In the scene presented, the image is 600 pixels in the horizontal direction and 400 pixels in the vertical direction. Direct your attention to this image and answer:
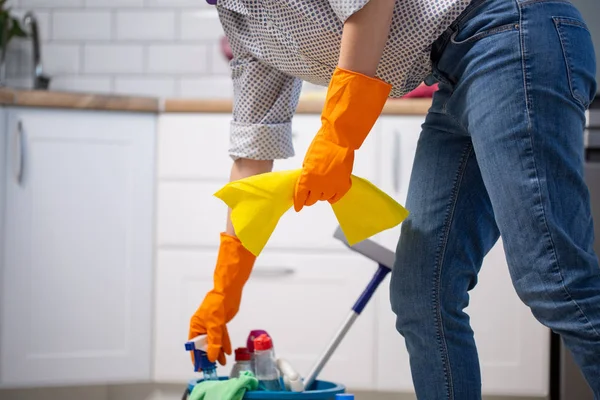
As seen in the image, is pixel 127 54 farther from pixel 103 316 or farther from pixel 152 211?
pixel 103 316

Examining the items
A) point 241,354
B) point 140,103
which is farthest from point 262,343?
point 140,103

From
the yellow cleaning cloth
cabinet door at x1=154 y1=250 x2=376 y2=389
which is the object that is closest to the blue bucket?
the yellow cleaning cloth

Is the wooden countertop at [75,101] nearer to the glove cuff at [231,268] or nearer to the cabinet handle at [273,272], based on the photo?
the cabinet handle at [273,272]

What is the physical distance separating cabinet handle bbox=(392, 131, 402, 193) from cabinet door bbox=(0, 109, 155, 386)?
0.66 metres

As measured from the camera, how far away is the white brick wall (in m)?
2.73

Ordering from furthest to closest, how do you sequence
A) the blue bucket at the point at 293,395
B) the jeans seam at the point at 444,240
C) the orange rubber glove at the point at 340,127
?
the blue bucket at the point at 293,395, the jeans seam at the point at 444,240, the orange rubber glove at the point at 340,127

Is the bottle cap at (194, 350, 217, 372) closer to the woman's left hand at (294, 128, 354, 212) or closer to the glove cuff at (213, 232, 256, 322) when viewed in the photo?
the glove cuff at (213, 232, 256, 322)

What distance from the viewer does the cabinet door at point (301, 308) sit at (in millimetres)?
2205

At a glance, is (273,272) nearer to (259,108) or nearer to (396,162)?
(396,162)

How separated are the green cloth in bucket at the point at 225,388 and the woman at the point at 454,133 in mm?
291

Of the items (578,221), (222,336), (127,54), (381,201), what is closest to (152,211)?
(127,54)

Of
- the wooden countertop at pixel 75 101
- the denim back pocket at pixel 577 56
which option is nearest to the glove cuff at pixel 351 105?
Answer: the denim back pocket at pixel 577 56

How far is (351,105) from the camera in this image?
1002 millimetres

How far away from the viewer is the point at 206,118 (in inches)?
88.7
